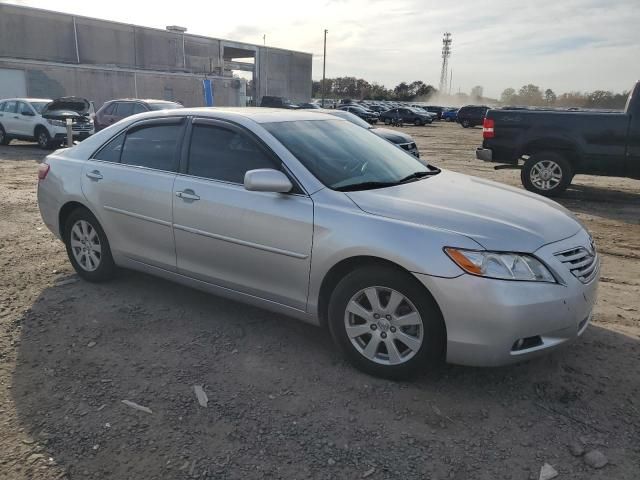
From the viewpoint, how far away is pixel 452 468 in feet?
8.13

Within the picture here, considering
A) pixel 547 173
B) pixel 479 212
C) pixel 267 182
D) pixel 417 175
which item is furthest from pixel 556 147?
pixel 267 182

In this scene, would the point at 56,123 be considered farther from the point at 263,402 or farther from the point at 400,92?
the point at 400,92

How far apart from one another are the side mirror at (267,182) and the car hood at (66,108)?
15.7 m

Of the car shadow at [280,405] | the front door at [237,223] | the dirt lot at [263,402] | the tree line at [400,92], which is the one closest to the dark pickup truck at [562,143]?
the dirt lot at [263,402]

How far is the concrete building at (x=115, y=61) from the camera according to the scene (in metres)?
34.4

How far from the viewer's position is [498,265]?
9.30ft

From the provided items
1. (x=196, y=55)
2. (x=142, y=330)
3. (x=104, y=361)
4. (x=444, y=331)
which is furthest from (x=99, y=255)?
(x=196, y=55)

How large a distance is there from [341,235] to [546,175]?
745 cm

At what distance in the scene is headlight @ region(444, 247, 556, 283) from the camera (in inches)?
111

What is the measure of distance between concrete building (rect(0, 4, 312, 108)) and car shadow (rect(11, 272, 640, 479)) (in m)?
34.7

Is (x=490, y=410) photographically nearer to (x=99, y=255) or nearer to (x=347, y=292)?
(x=347, y=292)

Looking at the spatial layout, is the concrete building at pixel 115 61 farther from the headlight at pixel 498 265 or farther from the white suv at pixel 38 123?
the headlight at pixel 498 265

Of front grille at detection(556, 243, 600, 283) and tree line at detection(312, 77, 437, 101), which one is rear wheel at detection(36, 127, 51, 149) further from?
tree line at detection(312, 77, 437, 101)

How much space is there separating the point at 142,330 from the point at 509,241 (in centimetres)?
269
